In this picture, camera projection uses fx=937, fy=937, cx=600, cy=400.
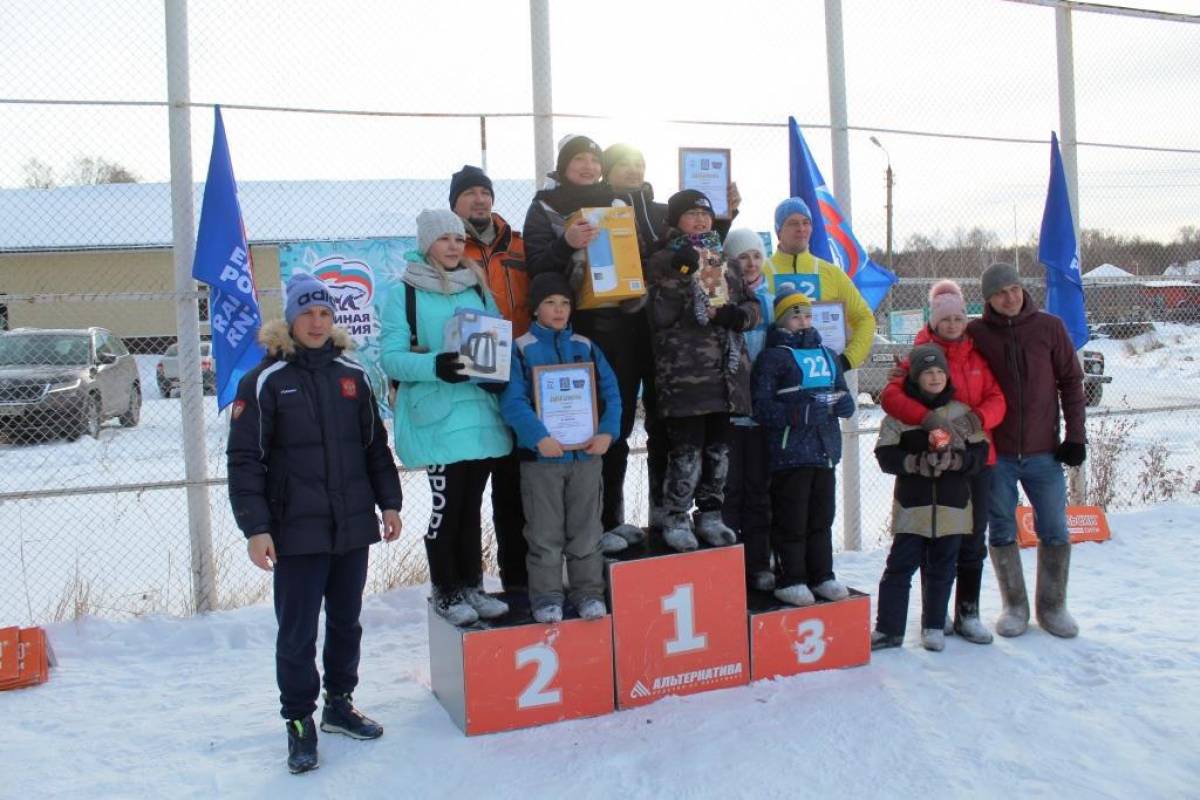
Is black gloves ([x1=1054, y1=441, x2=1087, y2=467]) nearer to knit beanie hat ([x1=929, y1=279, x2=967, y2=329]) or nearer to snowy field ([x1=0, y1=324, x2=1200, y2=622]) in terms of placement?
knit beanie hat ([x1=929, y1=279, x2=967, y2=329])

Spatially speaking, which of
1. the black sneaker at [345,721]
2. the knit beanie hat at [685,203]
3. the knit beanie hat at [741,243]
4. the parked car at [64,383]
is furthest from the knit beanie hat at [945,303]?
the parked car at [64,383]

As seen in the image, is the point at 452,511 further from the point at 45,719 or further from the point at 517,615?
the point at 45,719

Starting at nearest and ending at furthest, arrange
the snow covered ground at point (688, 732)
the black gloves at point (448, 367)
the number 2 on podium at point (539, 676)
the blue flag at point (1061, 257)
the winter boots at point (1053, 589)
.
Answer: the snow covered ground at point (688, 732)
the black gloves at point (448, 367)
the number 2 on podium at point (539, 676)
the winter boots at point (1053, 589)
the blue flag at point (1061, 257)

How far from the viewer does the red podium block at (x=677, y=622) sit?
398 centimetres

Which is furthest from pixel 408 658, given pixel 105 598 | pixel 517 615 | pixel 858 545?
pixel 858 545

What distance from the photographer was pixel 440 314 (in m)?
3.95

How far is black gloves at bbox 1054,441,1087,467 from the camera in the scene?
15.3 ft

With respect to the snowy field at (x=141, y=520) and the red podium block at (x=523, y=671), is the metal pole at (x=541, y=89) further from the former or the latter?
the red podium block at (x=523, y=671)

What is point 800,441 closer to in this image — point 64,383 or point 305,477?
point 305,477

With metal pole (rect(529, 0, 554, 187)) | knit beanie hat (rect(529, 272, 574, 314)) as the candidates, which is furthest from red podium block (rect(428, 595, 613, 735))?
metal pole (rect(529, 0, 554, 187))

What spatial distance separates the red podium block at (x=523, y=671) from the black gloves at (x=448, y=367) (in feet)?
3.32

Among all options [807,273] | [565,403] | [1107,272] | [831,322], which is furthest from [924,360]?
[1107,272]

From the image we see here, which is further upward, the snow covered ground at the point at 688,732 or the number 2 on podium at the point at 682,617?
the number 2 on podium at the point at 682,617

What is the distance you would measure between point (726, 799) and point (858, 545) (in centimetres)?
384
